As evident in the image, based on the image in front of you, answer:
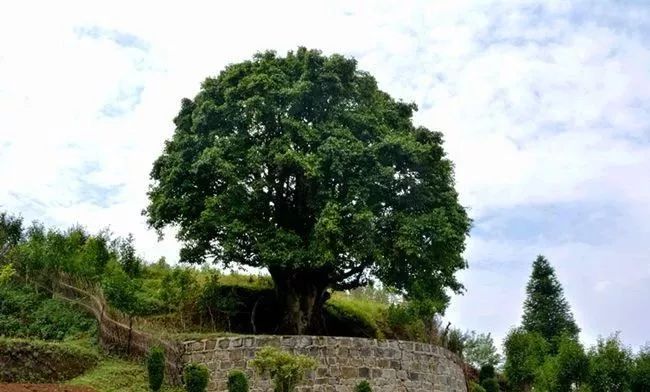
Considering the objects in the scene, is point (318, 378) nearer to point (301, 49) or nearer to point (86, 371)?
point (86, 371)

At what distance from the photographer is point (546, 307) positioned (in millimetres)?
38531

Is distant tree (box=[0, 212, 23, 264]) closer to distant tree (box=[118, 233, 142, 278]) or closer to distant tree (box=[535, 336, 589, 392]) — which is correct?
distant tree (box=[118, 233, 142, 278])

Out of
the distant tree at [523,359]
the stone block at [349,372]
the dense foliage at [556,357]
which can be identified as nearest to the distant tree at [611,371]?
the dense foliage at [556,357]

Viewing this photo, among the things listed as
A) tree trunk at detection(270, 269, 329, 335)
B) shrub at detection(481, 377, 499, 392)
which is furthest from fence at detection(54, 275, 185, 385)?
shrub at detection(481, 377, 499, 392)

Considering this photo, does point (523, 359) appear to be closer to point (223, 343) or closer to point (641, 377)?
point (641, 377)

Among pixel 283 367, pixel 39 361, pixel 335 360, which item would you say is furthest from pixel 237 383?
pixel 39 361

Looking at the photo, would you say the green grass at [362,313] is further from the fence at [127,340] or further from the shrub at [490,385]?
the fence at [127,340]

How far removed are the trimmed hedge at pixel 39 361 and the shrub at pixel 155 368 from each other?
208cm

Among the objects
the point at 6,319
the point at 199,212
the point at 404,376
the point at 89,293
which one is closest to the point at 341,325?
the point at 404,376

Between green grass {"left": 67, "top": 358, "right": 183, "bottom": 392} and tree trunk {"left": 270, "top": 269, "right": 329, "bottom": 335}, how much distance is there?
5340mm

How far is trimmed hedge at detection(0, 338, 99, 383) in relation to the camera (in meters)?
17.0

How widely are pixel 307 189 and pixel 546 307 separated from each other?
20.7m

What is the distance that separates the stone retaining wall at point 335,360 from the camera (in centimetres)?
2012

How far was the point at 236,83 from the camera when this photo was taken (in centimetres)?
2467
